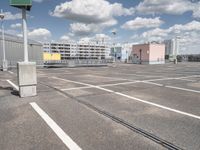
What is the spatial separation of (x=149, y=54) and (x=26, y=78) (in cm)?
4607

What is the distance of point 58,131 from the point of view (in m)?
4.16

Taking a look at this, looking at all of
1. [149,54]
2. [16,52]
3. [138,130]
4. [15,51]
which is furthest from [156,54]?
[138,130]

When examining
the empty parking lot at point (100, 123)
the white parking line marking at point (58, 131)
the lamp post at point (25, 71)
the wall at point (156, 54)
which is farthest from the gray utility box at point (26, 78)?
the wall at point (156, 54)

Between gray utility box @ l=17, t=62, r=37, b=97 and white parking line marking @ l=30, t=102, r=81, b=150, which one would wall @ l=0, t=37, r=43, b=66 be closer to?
gray utility box @ l=17, t=62, r=37, b=97

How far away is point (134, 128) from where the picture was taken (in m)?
4.31

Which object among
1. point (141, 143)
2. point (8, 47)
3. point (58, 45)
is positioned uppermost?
point (58, 45)

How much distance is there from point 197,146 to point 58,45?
13108 centimetres

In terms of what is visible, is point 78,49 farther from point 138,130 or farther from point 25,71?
point 138,130

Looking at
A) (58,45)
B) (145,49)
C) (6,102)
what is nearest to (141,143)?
(6,102)

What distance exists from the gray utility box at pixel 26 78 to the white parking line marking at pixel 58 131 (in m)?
1.88

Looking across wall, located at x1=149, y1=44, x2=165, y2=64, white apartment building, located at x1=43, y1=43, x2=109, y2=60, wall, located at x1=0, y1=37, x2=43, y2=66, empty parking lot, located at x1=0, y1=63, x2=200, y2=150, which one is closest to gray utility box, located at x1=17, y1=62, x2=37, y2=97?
empty parking lot, located at x1=0, y1=63, x2=200, y2=150

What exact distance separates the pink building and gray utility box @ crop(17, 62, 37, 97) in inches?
1724

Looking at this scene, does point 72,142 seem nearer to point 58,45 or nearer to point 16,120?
point 16,120

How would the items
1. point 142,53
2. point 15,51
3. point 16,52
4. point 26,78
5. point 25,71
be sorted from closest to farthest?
point 25,71 < point 26,78 < point 15,51 < point 16,52 < point 142,53
